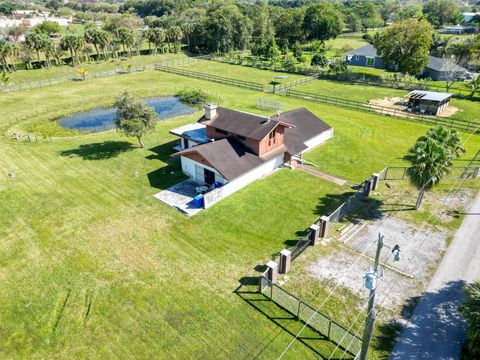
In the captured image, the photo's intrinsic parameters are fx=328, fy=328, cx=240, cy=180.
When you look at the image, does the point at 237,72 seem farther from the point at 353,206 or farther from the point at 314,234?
the point at 314,234

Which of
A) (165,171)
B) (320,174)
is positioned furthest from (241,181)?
(320,174)

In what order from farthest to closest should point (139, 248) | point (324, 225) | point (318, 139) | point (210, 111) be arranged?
point (318, 139) → point (210, 111) → point (324, 225) → point (139, 248)

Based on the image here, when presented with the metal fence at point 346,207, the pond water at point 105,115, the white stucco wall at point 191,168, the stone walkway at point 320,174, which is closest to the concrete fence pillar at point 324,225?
the metal fence at point 346,207

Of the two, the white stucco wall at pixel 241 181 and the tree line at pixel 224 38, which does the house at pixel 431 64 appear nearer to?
the tree line at pixel 224 38

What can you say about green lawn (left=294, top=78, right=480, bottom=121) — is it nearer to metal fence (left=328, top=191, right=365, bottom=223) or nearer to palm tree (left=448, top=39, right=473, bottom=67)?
palm tree (left=448, top=39, right=473, bottom=67)

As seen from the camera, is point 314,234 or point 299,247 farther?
point 314,234

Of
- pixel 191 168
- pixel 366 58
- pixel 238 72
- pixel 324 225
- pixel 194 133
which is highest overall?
pixel 366 58

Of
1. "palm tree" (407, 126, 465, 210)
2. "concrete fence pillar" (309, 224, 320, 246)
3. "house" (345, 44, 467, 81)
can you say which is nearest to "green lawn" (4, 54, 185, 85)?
"house" (345, 44, 467, 81)
